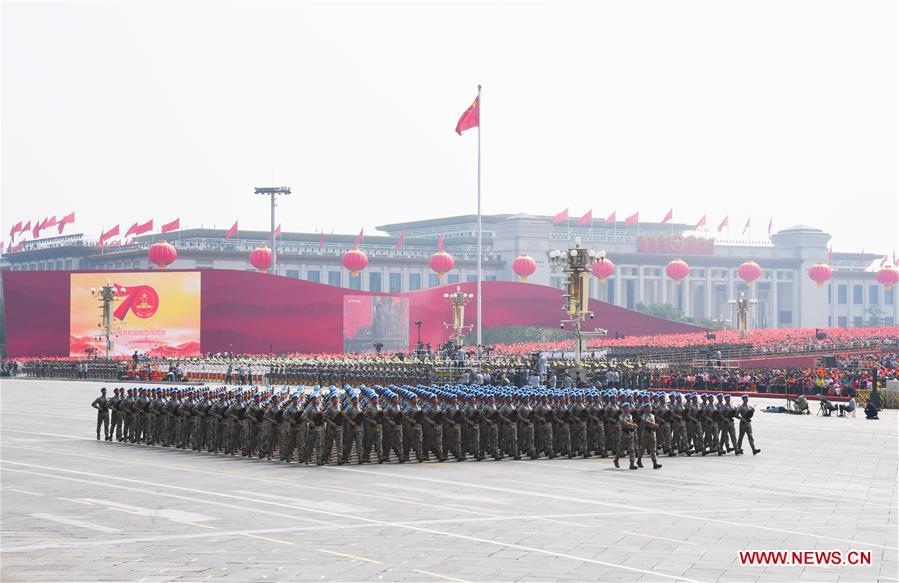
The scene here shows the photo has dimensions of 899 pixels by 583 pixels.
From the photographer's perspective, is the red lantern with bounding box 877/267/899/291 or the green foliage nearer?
the green foliage

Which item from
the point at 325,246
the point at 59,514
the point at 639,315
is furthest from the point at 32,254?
the point at 59,514

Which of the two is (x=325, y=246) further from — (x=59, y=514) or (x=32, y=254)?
(x=59, y=514)

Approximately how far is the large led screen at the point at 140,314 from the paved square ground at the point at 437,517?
151 feet

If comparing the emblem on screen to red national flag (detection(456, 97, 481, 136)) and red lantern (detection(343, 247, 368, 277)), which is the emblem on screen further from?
red national flag (detection(456, 97, 481, 136))

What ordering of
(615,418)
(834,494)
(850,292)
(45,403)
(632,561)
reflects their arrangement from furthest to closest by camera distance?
(850,292), (45,403), (615,418), (834,494), (632,561)

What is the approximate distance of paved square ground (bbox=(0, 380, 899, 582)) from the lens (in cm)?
1334

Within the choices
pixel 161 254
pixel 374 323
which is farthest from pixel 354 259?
pixel 161 254

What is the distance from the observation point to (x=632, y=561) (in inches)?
536

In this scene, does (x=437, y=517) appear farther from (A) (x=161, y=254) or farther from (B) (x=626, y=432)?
(A) (x=161, y=254)

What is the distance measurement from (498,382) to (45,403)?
17098mm

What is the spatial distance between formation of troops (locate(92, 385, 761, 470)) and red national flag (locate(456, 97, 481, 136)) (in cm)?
3151
